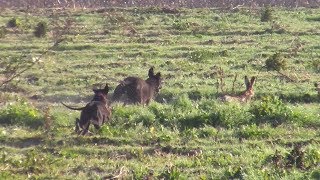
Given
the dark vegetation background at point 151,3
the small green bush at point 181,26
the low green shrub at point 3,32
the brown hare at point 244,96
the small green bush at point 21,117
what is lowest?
the dark vegetation background at point 151,3

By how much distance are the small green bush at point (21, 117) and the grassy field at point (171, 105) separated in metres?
0.02

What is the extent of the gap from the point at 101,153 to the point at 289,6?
71.1 ft

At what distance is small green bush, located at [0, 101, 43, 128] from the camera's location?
10445mm

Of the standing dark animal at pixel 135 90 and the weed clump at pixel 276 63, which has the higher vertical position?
the standing dark animal at pixel 135 90

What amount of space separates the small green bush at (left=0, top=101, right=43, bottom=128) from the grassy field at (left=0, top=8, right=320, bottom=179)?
0.02 meters

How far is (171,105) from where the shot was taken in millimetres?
11320

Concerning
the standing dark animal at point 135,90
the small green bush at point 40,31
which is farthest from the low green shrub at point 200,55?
the small green bush at point 40,31

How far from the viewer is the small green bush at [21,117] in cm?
1045

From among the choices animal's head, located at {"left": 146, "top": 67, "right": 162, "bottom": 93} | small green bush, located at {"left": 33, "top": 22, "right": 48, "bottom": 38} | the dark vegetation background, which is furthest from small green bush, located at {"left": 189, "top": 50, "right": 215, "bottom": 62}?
the dark vegetation background

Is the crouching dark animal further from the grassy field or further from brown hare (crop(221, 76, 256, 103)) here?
brown hare (crop(221, 76, 256, 103))

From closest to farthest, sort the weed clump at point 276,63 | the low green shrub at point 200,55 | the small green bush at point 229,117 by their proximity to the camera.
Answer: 1. the small green bush at point 229,117
2. the weed clump at point 276,63
3. the low green shrub at point 200,55

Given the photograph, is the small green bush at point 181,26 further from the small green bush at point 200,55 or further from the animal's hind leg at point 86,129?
the animal's hind leg at point 86,129

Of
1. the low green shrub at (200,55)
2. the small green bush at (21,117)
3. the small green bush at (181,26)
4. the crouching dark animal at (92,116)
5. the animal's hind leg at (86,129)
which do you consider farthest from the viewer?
the small green bush at (181,26)

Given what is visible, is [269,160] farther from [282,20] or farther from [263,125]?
[282,20]
